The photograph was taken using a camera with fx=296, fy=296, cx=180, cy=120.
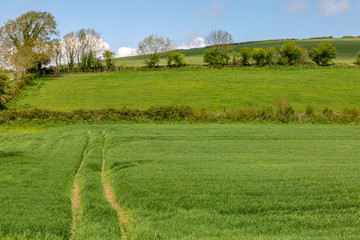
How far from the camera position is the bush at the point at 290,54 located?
69.1 m

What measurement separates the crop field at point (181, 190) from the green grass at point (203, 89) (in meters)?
20.9

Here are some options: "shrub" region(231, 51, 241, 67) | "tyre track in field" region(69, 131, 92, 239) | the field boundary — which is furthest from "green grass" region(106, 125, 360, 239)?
"shrub" region(231, 51, 241, 67)

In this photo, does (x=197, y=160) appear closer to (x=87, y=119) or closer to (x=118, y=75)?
(x=87, y=119)

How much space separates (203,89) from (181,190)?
124ft

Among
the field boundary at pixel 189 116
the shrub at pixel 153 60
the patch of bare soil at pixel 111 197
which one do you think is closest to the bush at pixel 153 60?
the shrub at pixel 153 60

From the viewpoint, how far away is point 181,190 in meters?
10.5

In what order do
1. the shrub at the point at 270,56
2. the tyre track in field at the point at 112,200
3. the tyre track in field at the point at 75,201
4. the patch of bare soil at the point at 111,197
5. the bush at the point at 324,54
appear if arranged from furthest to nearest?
the shrub at the point at 270,56
the bush at the point at 324,54
the patch of bare soil at the point at 111,197
the tyre track in field at the point at 112,200
the tyre track in field at the point at 75,201

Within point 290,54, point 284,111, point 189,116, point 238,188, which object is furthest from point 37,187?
point 290,54

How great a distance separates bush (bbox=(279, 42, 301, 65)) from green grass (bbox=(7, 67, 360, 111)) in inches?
Result: 304

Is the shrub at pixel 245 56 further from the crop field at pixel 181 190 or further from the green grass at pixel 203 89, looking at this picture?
the crop field at pixel 181 190

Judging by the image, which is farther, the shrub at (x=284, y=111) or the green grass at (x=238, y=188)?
the shrub at (x=284, y=111)

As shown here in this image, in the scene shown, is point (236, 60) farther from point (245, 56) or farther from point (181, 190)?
point (181, 190)

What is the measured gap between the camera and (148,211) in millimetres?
8938

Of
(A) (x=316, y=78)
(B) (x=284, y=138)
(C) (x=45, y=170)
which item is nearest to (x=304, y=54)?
(A) (x=316, y=78)
